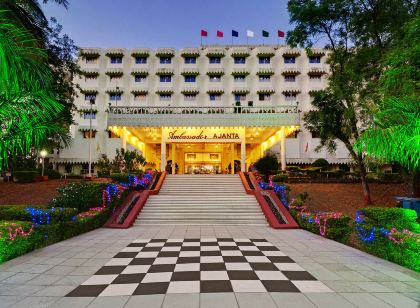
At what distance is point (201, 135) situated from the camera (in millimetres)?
24266

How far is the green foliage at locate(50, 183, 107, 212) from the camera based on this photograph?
464 inches

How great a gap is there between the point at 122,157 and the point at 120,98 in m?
21.0

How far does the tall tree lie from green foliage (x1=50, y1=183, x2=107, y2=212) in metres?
12.3

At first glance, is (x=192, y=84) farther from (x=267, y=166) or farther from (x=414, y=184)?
(x=414, y=184)

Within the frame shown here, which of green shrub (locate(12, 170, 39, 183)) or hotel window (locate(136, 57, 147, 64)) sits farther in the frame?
hotel window (locate(136, 57, 147, 64))

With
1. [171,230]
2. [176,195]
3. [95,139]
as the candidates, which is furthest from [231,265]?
[95,139]

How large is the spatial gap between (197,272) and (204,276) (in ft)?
0.99

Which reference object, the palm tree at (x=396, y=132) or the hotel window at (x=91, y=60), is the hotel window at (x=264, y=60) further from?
the palm tree at (x=396, y=132)

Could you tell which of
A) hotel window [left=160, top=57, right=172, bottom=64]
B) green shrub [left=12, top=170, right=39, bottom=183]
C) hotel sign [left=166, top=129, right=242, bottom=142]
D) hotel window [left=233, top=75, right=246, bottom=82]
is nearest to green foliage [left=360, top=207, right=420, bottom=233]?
hotel sign [left=166, top=129, right=242, bottom=142]

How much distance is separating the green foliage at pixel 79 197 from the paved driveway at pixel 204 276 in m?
3.36

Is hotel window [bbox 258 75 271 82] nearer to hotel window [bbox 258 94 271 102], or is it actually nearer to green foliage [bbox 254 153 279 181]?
hotel window [bbox 258 94 271 102]

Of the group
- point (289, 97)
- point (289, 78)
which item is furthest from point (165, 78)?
point (289, 97)

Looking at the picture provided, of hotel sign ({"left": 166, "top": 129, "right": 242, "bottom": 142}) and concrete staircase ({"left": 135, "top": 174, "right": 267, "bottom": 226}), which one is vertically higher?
hotel sign ({"left": 166, "top": 129, "right": 242, "bottom": 142})

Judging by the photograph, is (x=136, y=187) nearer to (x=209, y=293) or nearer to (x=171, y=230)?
(x=171, y=230)
